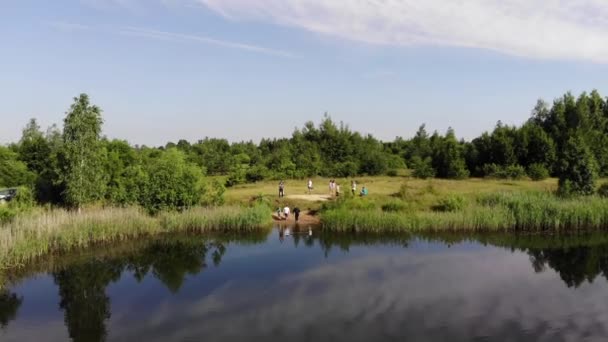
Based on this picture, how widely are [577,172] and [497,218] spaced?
841 centimetres

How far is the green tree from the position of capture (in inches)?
1037

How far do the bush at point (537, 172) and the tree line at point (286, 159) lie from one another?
0.54 feet

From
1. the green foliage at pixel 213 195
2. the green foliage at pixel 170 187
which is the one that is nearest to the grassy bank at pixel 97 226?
the green foliage at pixel 170 187

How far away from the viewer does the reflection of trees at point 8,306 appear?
573 inches

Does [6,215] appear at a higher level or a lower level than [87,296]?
higher

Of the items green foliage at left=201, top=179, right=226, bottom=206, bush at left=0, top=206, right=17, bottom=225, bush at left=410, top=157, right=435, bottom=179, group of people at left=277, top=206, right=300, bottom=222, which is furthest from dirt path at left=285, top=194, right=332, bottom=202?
bush at left=410, top=157, right=435, bottom=179

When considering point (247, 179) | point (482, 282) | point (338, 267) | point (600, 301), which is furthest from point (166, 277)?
point (247, 179)

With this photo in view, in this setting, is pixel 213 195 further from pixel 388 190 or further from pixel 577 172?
pixel 577 172

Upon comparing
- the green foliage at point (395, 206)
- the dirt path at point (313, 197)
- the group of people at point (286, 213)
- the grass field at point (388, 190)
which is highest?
the grass field at point (388, 190)

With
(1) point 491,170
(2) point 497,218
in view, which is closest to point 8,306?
(2) point 497,218

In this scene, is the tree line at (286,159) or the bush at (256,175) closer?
the tree line at (286,159)

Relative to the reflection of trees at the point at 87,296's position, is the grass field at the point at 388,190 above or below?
above

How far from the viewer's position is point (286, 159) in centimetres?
5322

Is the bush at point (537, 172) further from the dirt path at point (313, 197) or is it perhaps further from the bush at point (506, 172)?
the dirt path at point (313, 197)
